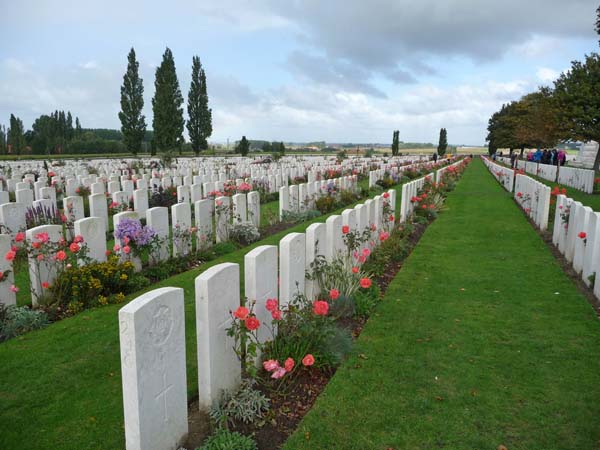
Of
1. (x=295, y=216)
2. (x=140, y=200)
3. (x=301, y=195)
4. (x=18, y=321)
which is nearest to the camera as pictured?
(x=18, y=321)

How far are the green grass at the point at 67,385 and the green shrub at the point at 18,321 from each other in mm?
166

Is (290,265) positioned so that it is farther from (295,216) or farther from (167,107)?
(167,107)

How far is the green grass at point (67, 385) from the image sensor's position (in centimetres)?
288

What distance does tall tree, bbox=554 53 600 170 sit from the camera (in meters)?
17.9

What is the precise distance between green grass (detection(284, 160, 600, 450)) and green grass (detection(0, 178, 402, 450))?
1.31m

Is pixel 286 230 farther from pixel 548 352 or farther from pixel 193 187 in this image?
pixel 548 352

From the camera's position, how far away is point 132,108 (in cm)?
4675

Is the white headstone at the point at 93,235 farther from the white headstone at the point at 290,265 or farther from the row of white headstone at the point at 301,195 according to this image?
the row of white headstone at the point at 301,195

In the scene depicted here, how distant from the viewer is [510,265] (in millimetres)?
7086

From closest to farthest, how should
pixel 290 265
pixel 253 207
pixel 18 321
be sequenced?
pixel 290 265 → pixel 18 321 → pixel 253 207

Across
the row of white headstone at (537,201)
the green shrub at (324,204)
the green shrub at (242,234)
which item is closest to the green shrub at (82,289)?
the green shrub at (242,234)

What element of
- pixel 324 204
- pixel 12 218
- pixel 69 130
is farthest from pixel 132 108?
pixel 12 218

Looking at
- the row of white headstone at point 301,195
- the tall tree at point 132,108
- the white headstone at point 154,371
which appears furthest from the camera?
the tall tree at point 132,108

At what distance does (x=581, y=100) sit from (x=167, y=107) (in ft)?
127
